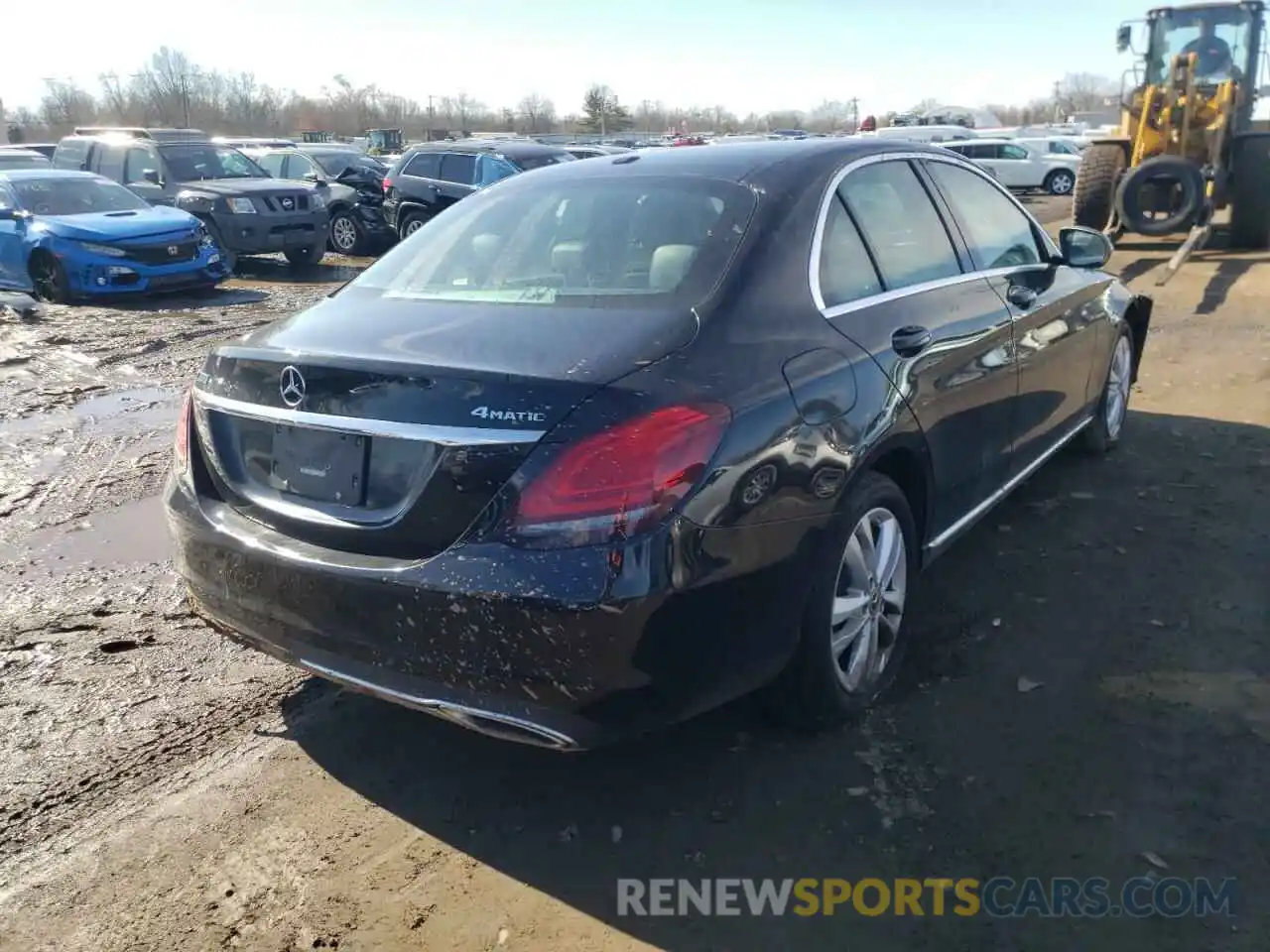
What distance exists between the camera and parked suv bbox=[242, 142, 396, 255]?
55.4 feet

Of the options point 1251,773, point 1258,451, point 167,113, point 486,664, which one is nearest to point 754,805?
point 486,664

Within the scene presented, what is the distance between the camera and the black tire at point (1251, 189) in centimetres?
1427

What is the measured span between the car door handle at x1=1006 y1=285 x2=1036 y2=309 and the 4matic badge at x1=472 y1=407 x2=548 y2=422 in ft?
8.14

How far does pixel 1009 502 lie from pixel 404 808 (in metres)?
3.47

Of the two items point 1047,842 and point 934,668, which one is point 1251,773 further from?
point 934,668

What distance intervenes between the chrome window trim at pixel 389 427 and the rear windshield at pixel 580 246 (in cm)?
68

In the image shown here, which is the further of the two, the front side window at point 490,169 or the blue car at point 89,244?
the front side window at point 490,169

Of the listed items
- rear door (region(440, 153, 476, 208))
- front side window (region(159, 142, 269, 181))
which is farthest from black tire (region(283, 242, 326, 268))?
rear door (region(440, 153, 476, 208))

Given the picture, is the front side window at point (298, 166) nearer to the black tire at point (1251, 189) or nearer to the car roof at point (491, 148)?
the car roof at point (491, 148)

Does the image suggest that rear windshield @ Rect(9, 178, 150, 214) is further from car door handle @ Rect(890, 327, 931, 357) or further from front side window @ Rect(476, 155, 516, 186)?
car door handle @ Rect(890, 327, 931, 357)

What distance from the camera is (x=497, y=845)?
2.81m

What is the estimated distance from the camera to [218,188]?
1460cm

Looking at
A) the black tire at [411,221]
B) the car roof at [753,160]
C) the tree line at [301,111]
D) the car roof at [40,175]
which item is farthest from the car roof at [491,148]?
the tree line at [301,111]

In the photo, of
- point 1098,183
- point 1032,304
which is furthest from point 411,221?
point 1032,304
